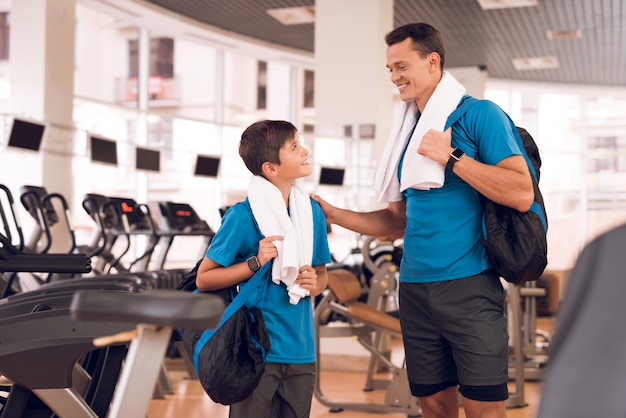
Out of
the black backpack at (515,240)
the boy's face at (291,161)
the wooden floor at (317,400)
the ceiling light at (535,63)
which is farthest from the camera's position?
the ceiling light at (535,63)

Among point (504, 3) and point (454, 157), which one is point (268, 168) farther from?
point (504, 3)

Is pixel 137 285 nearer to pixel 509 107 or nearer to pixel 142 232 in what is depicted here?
pixel 142 232

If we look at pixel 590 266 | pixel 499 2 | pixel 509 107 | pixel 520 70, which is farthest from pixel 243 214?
pixel 509 107

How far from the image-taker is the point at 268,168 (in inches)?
89.4

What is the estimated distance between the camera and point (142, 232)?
6.48m

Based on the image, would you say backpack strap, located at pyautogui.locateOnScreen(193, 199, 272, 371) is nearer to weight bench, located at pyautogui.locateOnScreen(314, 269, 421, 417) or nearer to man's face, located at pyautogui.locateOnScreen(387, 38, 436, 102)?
man's face, located at pyautogui.locateOnScreen(387, 38, 436, 102)

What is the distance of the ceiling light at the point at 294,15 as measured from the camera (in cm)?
998

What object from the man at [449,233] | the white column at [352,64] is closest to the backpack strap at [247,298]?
the man at [449,233]

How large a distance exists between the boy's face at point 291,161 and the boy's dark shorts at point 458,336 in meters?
0.44

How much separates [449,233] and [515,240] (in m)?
0.17

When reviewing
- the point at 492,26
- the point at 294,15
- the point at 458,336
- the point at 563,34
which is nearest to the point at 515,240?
the point at 458,336

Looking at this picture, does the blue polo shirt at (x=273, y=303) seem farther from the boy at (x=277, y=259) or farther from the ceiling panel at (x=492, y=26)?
the ceiling panel at (x=492, y=26)

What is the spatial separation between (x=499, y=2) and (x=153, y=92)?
4.54 meters

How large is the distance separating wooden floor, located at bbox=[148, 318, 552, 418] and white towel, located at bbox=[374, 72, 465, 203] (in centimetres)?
202
